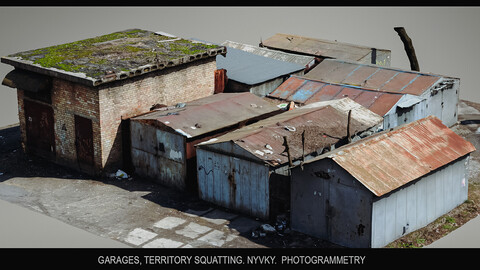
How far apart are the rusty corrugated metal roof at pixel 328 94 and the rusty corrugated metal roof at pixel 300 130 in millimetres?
1026

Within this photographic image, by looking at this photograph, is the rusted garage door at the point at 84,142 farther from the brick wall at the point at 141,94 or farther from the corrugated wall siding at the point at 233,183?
the corrugated wall siding at the point at 233,183

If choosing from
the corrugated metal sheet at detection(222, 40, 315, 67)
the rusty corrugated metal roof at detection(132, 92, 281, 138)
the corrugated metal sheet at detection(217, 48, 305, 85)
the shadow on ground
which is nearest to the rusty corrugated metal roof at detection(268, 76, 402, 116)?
the corrugated metal sheet at detection(217, 48, 305, 85)

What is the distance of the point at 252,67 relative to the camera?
3162cm

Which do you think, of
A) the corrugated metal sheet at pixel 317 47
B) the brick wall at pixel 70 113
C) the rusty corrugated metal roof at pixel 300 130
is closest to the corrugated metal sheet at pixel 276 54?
the corrugated metal sheet at pixel 317 47

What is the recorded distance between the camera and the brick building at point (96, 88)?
26281mm

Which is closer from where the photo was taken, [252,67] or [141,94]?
[141,94]

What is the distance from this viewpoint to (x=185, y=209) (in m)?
24.0

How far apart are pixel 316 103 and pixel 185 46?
5.66 m

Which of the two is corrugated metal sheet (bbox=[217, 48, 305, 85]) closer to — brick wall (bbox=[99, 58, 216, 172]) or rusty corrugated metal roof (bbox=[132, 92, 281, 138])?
brick wall (bbox=[99, 58, 216, 172])

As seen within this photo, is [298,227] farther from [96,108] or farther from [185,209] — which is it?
[96,108]

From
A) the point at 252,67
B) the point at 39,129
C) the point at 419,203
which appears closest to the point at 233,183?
the point at 419,203

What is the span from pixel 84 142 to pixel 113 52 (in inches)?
148

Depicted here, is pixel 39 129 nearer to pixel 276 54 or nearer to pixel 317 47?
pixel 276 54

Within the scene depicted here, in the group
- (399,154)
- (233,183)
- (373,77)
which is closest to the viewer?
(399,154)
